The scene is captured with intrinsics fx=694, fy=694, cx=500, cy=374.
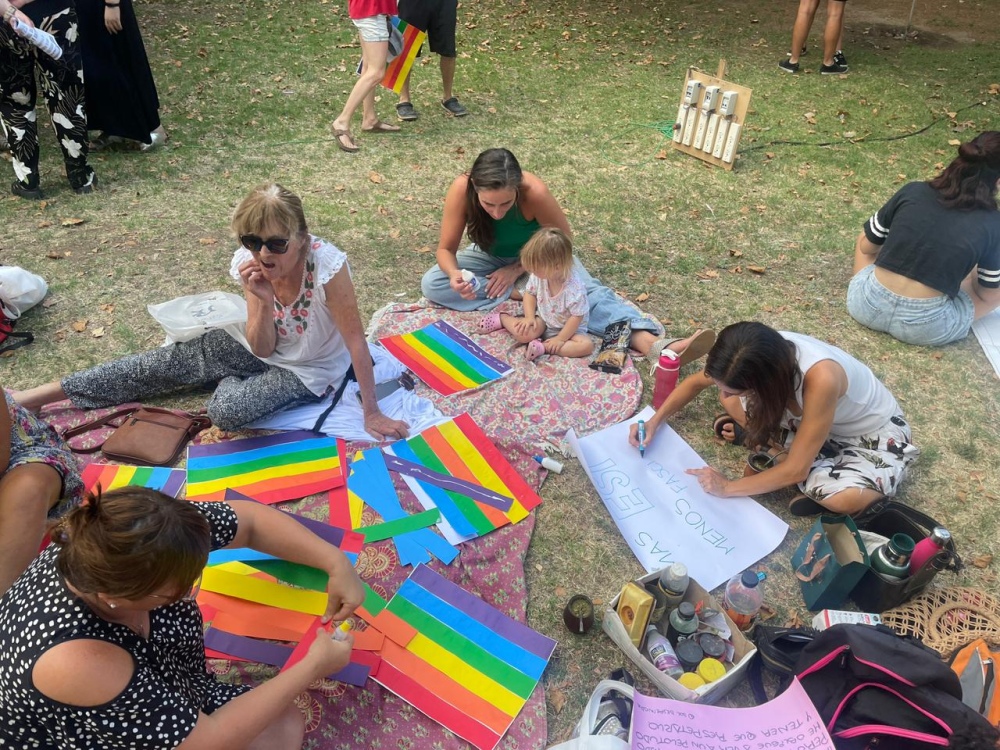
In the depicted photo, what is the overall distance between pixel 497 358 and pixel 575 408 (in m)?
0.63

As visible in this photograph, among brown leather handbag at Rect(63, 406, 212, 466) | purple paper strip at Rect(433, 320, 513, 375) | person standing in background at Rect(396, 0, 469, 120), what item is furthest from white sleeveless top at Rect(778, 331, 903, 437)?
person standing in background at Rect(396, 0, 469, 120)

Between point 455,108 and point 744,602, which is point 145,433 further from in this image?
point 455,108

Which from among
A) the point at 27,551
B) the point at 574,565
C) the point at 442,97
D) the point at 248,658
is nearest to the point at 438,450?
the point at 574,565

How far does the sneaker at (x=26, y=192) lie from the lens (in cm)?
548

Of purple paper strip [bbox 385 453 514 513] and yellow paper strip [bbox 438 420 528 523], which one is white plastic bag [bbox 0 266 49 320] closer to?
purple paper strip [bbox 385 453 514 513]

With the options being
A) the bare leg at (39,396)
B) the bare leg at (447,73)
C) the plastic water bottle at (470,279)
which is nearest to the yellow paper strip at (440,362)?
the plastic water bottle at (470,279)

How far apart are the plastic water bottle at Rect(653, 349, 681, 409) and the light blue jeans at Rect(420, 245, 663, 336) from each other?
0.49 m

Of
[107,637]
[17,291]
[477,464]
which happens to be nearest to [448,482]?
[477,464]

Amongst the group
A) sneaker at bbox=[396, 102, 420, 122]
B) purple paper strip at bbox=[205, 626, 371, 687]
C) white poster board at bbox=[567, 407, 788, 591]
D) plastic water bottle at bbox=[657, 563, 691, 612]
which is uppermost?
sneaker at bbox=[396, 102, 420, 122]

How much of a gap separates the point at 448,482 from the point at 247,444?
1.07 m

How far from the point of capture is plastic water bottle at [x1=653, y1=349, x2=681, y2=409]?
376cm

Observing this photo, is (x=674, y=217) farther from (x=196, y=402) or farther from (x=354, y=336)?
(x=196, y=402)

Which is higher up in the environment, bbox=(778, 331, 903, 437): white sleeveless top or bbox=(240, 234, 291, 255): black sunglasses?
bbox=(240, 234, 291, 255): black sunglasses

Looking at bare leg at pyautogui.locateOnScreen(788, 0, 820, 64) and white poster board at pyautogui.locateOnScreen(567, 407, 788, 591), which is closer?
white poster board at pyautogui.locateOnScreen(567, 407, 788, 591)
